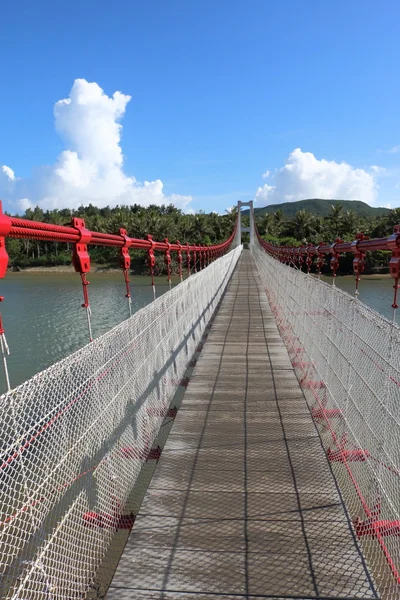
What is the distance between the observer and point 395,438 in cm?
210

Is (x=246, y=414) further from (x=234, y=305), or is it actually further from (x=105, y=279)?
(x=105, y=279)

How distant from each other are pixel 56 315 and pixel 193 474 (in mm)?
19308

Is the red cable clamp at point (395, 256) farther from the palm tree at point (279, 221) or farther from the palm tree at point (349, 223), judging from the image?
the palm tree at point (279, 221)

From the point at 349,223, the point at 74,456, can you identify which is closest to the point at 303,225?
the point at 349,223

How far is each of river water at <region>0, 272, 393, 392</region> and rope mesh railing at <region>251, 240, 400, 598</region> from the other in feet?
29.0

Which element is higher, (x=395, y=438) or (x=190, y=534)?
(x=395, y=438)

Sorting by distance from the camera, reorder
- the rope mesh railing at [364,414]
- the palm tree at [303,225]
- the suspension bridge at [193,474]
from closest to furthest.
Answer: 1. the suspension bridge at [193,474]
2. the rope mesh railing at [364,414]
3. the palm tree at [303,225]

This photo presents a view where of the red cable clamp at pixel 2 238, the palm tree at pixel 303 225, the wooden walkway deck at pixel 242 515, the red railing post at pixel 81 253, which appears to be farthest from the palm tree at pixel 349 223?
the red cable clamp at pixel 2 238

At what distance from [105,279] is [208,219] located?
71.9 ft

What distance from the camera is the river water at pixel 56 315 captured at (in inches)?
543

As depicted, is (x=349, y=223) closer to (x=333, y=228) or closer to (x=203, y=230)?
(x=333, y=228)

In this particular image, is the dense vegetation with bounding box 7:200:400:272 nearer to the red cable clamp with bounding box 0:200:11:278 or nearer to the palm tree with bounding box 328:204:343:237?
the palm tree with bounding box 328:204:343:237

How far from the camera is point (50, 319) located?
1986 cm

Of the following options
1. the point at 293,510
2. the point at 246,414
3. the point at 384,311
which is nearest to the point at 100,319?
the point at 384,311
